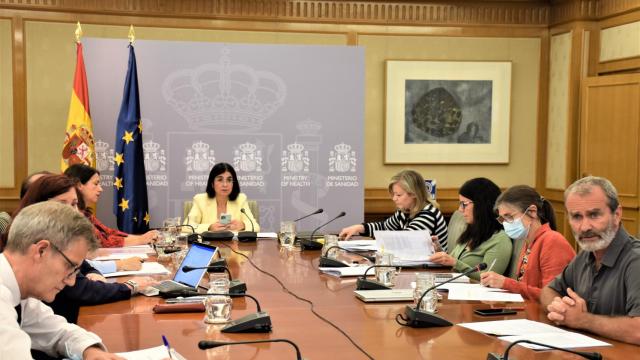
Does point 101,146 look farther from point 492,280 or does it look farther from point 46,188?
point 492,280

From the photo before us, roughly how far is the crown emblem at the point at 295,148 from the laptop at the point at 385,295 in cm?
376

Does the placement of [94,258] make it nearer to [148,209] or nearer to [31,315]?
[31,315]

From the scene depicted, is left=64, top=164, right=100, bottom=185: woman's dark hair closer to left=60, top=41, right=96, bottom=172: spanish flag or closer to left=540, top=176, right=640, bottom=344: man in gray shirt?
left=60, top=41, right=96, bottom=172: spanish flag

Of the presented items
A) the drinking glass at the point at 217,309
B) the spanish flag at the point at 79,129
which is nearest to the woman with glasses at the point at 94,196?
the spanish flag at the point at 79,129

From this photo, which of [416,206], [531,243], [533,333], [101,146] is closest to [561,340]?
[533,333]

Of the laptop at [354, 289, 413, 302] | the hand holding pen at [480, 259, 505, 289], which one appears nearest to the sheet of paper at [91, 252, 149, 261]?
the laptop at [354, 289, 413, 302]

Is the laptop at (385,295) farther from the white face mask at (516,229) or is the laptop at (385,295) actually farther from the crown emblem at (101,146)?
the crown emblem at (101,146)

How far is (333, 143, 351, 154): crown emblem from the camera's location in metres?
6.82

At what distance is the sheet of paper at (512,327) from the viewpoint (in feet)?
7.99

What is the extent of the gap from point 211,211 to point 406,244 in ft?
7.54

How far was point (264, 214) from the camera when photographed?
→ 21.9ft

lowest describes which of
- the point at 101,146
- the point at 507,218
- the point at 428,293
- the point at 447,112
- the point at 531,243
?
the point at 428,293

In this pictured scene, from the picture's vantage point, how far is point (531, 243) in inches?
135

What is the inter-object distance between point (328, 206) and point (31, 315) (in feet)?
14.9
